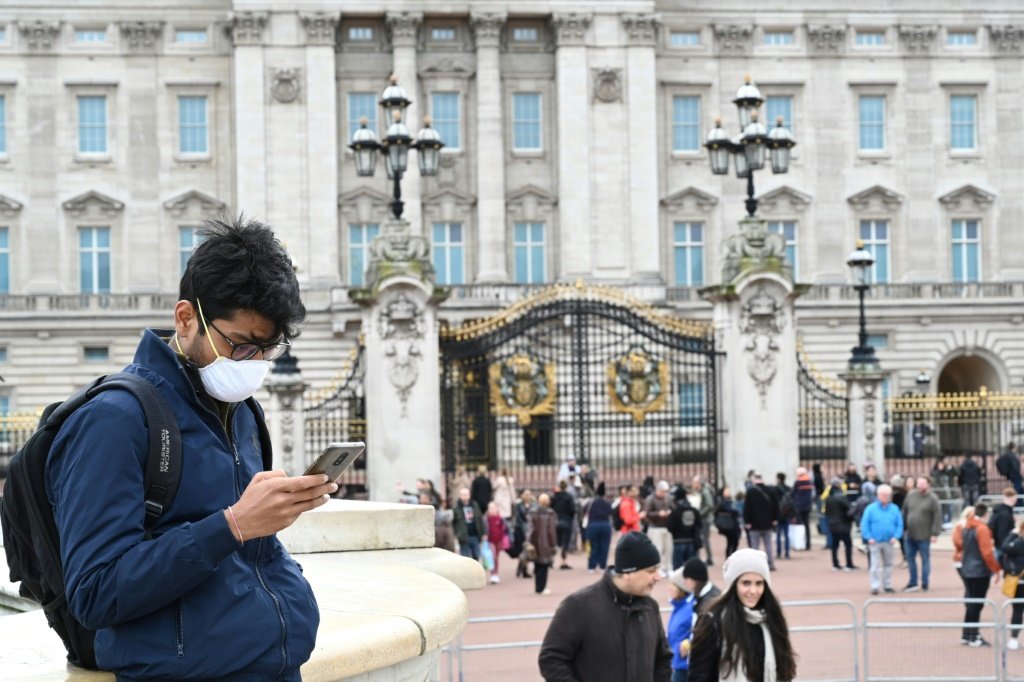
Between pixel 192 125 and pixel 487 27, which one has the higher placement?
pixel 487 27

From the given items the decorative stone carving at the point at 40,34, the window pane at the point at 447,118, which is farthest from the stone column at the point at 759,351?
the decorative stone carving at the point at 40,34

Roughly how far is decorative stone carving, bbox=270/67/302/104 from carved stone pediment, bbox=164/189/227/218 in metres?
3.79

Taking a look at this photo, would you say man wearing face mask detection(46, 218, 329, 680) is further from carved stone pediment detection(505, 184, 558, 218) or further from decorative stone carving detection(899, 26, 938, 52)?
decorative stone carving detection(899, 26, 938, 52)

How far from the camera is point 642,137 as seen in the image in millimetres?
48938

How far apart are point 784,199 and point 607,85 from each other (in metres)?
6.87

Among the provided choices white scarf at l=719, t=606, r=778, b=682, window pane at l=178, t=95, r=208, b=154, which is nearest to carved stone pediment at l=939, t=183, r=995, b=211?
window pane at l=178, t=95, r=208, b=154

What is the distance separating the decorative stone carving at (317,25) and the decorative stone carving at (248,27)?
4.02 ft

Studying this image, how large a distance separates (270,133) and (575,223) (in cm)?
959

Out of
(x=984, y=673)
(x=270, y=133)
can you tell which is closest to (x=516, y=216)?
(x=270, y=133)

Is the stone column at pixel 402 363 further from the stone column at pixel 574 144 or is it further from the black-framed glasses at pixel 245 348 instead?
the stone column at pixel 574 144

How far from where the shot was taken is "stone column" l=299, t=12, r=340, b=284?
4812 cm

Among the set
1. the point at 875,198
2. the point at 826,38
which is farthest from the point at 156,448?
the point at 826,38

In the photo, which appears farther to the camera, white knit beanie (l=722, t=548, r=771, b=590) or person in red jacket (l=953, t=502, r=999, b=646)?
person in red jacket (l=953, t=502, r=999, b=646)

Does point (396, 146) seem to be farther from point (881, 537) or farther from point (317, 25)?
point (317, 25)
